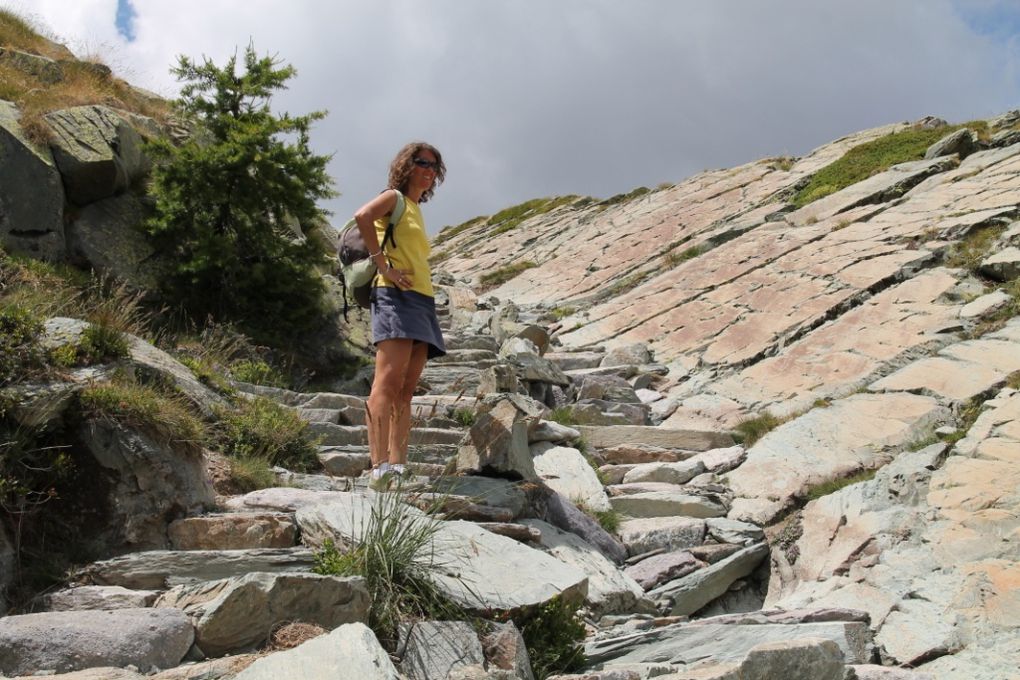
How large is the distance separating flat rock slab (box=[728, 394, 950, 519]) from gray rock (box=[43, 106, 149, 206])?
849 cm

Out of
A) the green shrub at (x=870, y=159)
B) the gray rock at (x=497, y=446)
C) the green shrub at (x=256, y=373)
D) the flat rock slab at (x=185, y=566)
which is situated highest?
the green shrub at (x=870, y=159)

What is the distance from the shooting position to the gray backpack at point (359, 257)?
5574mm

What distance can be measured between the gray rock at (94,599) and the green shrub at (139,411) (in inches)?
45.3

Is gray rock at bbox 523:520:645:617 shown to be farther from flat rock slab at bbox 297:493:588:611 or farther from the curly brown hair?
the curly brown hair

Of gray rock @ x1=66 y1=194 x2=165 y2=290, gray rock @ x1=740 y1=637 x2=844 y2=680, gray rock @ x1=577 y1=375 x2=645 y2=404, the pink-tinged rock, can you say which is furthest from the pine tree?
gray rock @ x1=740 y1=637 x2=844 y2=680

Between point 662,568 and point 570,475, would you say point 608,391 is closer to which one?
point 570,475

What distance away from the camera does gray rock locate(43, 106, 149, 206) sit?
420 inches

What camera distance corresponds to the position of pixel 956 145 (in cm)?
1589

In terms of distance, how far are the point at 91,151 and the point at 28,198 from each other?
1119 mm

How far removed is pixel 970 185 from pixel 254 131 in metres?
10.7

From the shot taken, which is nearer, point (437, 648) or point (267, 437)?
point (437, 648)

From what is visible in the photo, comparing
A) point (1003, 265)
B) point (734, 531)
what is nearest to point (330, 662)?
point (734, 531)

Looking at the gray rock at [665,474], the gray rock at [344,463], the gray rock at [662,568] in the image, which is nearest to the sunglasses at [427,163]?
the gray rock at [344,463]

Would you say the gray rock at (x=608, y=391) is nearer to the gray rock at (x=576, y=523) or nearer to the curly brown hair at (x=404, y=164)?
the gray rock at (x=576, y=523)
